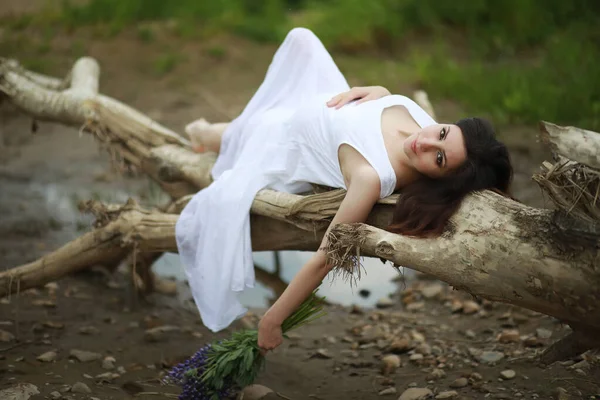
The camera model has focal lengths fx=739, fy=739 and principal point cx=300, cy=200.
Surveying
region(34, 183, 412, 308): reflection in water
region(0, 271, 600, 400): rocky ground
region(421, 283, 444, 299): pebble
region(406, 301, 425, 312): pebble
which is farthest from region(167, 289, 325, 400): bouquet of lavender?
region(421, 283, 444, 299): pebble

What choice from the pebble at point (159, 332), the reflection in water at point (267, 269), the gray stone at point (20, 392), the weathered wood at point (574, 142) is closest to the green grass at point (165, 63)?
the reflection in water at point (267, 269)

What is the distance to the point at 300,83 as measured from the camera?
14.3 feet

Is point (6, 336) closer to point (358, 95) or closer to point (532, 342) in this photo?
point (358, 95)

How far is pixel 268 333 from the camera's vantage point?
334 cm

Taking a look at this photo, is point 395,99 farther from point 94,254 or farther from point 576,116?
point 576,116

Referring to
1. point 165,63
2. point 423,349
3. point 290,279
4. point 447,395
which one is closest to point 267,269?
point 290,279

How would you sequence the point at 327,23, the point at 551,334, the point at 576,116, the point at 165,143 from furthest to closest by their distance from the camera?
1. the point at 327,23
2. the point at 576,116
3. the point at 165,143
4. the point at 551,334

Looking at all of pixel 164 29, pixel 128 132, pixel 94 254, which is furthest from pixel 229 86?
pixel 94 254

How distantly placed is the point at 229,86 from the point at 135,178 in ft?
6.46

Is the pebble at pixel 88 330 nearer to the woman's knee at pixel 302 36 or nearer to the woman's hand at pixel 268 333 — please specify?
the woman's hand at pixel 268 333

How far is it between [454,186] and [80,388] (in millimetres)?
2022

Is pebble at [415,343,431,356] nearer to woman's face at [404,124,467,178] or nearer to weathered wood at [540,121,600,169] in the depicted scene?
woman's face at [404,124,467,178]

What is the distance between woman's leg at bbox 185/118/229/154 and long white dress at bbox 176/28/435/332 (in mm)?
268

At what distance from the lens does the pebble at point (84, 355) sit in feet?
13.2
